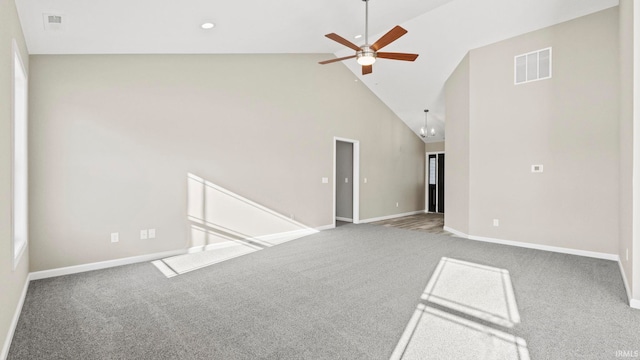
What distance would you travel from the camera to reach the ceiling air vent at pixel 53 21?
9.45 ft

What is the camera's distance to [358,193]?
24.3 feet

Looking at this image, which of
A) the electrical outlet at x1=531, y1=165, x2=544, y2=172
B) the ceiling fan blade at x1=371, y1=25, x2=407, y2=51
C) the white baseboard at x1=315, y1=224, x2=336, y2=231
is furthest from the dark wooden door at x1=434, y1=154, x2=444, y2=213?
the ceiling fan blade at x1=371, y1=25, x2=407, y2=51

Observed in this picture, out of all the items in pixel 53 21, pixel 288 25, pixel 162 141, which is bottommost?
pixel 162 141

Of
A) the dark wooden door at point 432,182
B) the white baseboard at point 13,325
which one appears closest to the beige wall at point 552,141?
the dark wooden door at point 432,182

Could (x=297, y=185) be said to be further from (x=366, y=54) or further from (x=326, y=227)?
(x=366, y=54)

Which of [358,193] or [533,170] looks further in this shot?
[358,193]

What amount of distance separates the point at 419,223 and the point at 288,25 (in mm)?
5251

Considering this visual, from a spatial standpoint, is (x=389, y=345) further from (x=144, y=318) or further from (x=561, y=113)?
(x=561, y=113)

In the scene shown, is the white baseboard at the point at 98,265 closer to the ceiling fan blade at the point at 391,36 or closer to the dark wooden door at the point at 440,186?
the ceiling fan blade at the point at 391,36

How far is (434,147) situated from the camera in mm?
9664

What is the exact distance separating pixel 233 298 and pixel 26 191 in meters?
2.52

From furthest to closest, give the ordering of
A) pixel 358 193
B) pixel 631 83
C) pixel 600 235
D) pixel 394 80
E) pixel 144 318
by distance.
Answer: pixel 358 193 < pixel 394 80 < pixel 600 235 < pixel 631 83 < pixel 144 318

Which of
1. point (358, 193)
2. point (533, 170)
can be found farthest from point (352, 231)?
point (533, 170)

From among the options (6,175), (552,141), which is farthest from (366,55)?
(6,175)
